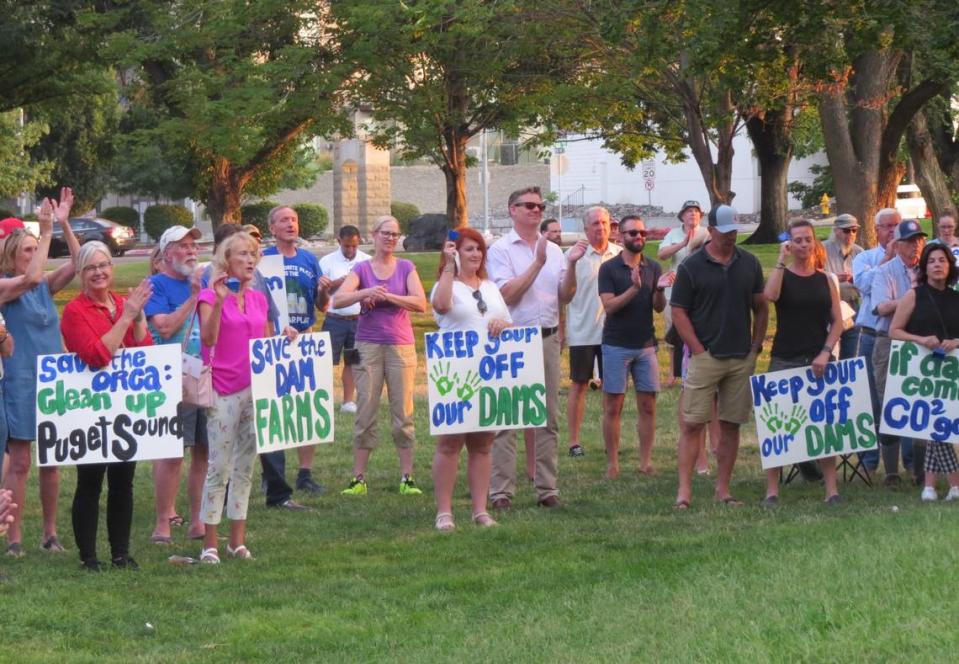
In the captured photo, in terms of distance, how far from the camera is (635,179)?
3484 inches

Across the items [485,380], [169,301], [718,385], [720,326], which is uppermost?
[169,301]

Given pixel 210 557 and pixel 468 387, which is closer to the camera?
pixel 210 557

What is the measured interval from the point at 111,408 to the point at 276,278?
2512mm

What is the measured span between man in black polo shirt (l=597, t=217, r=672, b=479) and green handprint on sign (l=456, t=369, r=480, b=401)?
2088 millimetres

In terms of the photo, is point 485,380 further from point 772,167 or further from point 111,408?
point 772,167

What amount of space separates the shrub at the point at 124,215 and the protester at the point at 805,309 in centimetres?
6001

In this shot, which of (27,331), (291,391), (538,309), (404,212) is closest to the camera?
(27,331)

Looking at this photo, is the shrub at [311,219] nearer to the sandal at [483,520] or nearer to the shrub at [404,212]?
the shrub at [404,212]

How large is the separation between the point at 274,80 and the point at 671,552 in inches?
674

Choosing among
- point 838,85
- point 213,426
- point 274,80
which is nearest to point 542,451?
point 213,426

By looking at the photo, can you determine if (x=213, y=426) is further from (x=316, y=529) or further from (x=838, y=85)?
(x=838, y=85)

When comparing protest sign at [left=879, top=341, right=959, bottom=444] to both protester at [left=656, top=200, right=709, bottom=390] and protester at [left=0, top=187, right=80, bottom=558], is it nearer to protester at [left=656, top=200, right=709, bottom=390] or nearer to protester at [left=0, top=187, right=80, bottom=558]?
protester at [left=656, top=200, right=709, bottom=390]

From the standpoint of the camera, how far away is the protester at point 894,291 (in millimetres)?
11750

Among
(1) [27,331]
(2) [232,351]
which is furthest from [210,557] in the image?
(1) [27,331]
